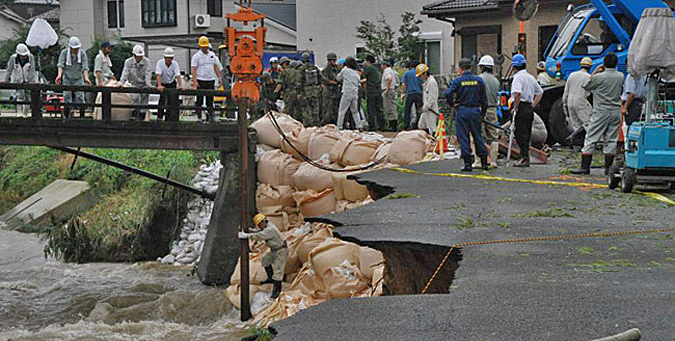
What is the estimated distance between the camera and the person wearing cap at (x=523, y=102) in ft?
43.9

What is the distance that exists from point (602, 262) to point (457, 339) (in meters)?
2.25

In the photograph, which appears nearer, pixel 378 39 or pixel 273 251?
pixel 273 251

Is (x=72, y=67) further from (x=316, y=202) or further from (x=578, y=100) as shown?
(x=578, y=100)

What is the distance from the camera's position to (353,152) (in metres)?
14.9

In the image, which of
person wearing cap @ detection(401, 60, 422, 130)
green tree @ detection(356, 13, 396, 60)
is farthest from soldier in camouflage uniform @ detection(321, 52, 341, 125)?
green tree @ detection(356, 13, 396, 60)

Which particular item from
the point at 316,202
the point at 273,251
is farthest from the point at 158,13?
the point at 273,251

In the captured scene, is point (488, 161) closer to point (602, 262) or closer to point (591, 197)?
point (591, 197)

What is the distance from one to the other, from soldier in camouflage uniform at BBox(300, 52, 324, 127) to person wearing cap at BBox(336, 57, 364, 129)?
665mm

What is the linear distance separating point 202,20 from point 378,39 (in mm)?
10980

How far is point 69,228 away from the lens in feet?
60.7

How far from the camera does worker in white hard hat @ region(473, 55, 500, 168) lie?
1396 cm

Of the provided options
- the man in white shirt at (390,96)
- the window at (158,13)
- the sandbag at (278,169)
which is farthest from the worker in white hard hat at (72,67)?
the window at (158,13)

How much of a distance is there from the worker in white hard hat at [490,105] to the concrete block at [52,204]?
10.0 metres

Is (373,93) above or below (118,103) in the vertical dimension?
above
